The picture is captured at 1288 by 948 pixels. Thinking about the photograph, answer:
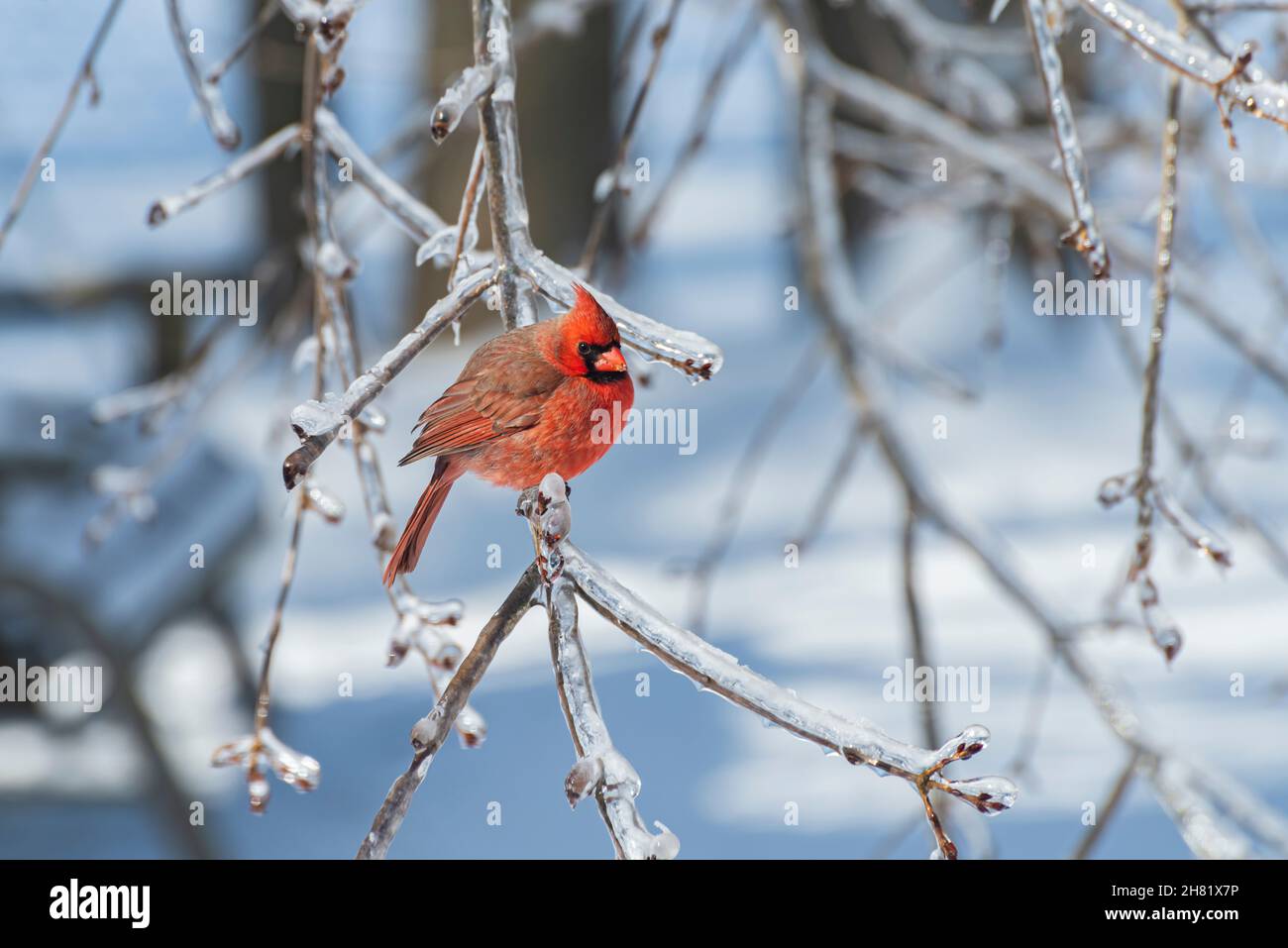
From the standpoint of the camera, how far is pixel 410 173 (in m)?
1.70

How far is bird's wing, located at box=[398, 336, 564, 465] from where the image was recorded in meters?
0.60

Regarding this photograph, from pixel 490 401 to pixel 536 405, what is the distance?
0.02m

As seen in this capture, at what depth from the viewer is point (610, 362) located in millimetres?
605

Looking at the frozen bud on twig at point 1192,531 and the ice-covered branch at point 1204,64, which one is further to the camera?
the frozen bud on twig at point 1192,531

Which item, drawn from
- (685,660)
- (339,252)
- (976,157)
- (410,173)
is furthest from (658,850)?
(410,173)

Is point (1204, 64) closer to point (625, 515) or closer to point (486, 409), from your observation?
point (486, 409)

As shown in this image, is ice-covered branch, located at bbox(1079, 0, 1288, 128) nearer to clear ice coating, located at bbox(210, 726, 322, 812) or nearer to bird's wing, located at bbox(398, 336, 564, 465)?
bird's wing, located at bbox(398, 336, 564, 465)
